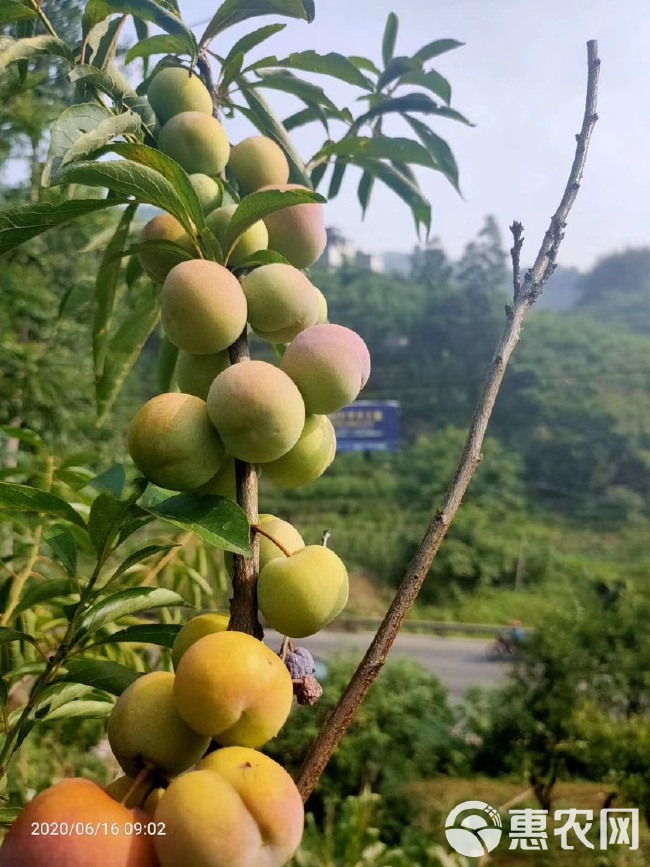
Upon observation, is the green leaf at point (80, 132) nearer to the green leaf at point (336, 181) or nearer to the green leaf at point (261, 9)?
the green leaf at point (261, 9)

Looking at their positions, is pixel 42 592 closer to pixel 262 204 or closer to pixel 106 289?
pixel 106 289

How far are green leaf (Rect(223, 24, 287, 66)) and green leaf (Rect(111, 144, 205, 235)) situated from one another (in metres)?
0.27

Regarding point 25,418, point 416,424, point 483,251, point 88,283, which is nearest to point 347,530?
point 416,424

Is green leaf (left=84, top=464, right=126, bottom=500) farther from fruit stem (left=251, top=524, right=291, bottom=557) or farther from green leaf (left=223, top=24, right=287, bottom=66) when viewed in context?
green leaf (left=223, top=24, right=287, bottom=66)

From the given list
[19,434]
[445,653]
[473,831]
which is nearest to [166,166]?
[19,434]

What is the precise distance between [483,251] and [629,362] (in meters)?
4.20

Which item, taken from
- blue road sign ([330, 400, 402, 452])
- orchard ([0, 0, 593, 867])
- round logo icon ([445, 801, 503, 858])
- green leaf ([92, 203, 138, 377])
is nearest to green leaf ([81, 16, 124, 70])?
orchard ([0, 0, 593, 867])

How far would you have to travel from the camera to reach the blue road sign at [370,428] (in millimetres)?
13828

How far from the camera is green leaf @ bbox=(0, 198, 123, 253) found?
40 centimetres

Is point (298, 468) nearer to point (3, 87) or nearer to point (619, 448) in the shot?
point (3, 87)

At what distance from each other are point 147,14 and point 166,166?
0.67 ft

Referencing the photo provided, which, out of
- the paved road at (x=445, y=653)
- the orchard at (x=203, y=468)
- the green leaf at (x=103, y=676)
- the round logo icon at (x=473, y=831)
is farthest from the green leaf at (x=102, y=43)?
the paved road at (x=445, y=653)

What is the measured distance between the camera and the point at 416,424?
603 inches

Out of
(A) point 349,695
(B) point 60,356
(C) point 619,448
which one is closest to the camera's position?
(A) point 349,695
